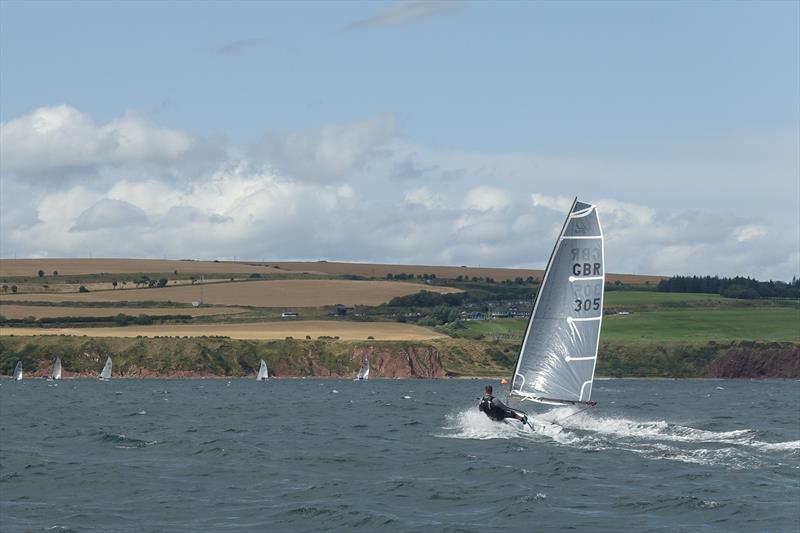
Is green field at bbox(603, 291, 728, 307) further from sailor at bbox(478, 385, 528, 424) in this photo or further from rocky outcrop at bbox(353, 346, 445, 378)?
sailor at bbox(478, 385, 528, 424)

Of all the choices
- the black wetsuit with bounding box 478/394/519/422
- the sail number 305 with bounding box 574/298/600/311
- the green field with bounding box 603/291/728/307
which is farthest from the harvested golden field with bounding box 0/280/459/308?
the sail number 305 with bounding box 574/298/600/311

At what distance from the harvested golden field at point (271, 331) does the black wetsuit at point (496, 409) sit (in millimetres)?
100014

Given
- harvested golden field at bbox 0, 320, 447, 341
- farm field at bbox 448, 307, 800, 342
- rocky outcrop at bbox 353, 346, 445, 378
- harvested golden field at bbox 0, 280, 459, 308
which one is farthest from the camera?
harvested golden field at bbox 0, 280, 459, 308

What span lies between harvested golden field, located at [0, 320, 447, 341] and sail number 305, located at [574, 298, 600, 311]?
104860mm

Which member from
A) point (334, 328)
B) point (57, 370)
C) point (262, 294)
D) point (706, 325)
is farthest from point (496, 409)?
point (262, 294)

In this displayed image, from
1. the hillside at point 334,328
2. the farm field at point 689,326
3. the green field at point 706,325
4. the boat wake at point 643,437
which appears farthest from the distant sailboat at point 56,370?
the boat wake at point 643,437

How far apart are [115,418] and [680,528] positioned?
4034 centimetres

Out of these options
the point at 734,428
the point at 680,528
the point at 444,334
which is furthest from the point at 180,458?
the point at 444,334

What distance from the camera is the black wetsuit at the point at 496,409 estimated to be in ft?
170

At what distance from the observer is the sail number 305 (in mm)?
48281

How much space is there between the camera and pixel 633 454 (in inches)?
1854

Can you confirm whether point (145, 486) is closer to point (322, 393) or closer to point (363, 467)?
point (363, 467)

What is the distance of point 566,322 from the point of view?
48.6 m

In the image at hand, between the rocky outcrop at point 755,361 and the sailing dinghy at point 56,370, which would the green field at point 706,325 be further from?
the sailing dinghy at point 56,370
